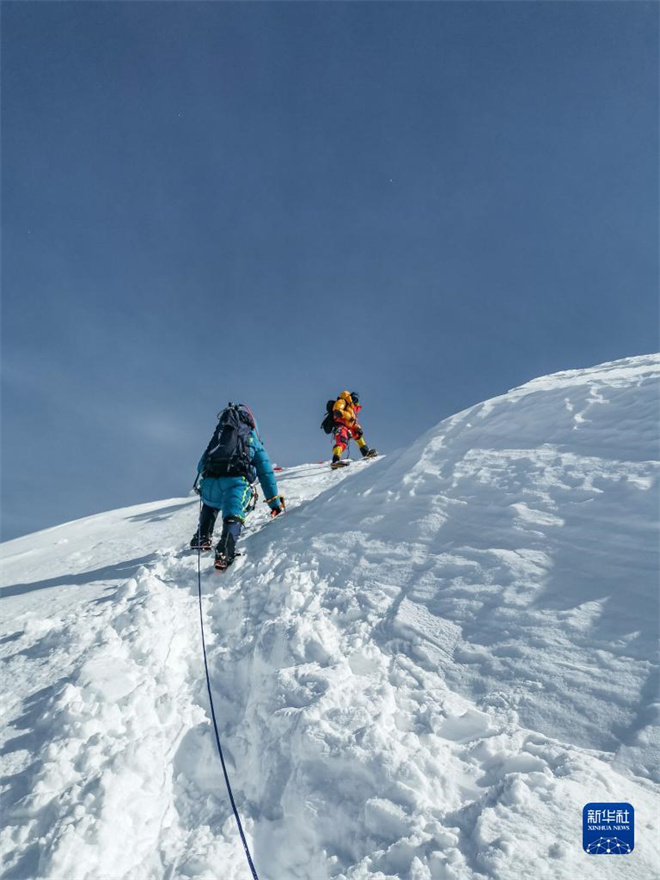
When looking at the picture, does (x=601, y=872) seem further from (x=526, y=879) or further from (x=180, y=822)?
(x=180, y=822)

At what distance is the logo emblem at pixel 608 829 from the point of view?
1.88 m

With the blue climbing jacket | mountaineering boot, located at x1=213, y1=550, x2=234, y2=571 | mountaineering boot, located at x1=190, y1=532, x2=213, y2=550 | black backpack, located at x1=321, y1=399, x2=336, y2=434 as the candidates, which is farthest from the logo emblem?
black backpack, located at x1=321, y1=399, x2=336, y2=434

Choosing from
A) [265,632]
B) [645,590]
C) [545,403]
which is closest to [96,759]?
[265,632]

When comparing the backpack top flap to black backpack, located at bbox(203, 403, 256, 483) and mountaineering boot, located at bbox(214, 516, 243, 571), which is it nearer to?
black backpack, located at bbox(203, 403, 256, 483)

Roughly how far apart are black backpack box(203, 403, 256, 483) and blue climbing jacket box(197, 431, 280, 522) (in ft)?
0.29

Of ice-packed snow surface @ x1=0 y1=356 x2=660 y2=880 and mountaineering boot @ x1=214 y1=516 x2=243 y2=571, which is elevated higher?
mountaineering boot @ x1=214 y1=516 x2=243 y2=571

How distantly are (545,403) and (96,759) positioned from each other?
16.8 feet

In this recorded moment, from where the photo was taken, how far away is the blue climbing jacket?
236 inches

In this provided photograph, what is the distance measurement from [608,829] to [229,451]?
5015mm

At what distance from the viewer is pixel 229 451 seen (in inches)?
242

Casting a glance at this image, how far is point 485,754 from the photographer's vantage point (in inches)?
94.6

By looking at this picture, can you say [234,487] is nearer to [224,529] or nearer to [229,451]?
[229,451]

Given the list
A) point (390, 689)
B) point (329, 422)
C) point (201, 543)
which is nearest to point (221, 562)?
point (201, 543)

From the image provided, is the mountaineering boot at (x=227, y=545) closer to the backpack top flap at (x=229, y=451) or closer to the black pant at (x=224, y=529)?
the black pant at (x=224, y=529)
